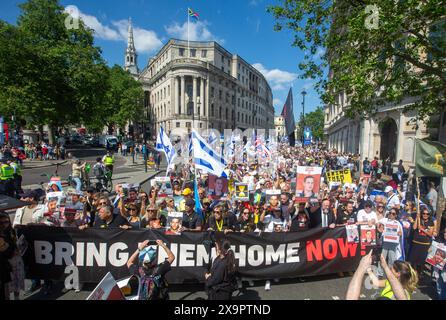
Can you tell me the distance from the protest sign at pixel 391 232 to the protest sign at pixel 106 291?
5.07 metres

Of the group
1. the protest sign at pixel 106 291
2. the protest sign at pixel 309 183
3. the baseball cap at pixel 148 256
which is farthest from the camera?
the protest sign at pixel 309 183

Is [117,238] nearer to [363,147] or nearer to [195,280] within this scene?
[195,280]

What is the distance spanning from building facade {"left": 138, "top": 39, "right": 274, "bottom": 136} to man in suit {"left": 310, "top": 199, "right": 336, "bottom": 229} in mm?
52788

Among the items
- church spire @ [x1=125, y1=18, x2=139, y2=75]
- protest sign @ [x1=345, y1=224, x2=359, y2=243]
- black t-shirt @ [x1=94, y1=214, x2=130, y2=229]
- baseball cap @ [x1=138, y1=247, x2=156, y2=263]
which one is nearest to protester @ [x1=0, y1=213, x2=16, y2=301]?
black t-shirt @ [x1=94, y1=214, x2=130, y2=229]

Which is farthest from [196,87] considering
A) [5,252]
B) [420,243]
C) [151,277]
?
[151,277]

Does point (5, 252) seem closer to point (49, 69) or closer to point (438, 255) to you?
point (438, 255)

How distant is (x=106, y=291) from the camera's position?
103 inches

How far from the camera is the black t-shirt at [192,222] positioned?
549cm

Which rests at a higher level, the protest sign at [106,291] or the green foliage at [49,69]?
the green foliage at [49,69]

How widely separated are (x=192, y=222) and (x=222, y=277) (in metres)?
2.05

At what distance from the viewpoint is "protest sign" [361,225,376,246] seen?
17.5 feet

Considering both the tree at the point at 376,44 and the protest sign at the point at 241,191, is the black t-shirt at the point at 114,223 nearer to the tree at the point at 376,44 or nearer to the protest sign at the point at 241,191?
the protest sign at the point at 241,191

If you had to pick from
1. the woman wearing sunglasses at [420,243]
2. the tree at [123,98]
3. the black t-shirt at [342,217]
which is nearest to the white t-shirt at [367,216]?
the black t-shirt at [342,217]
